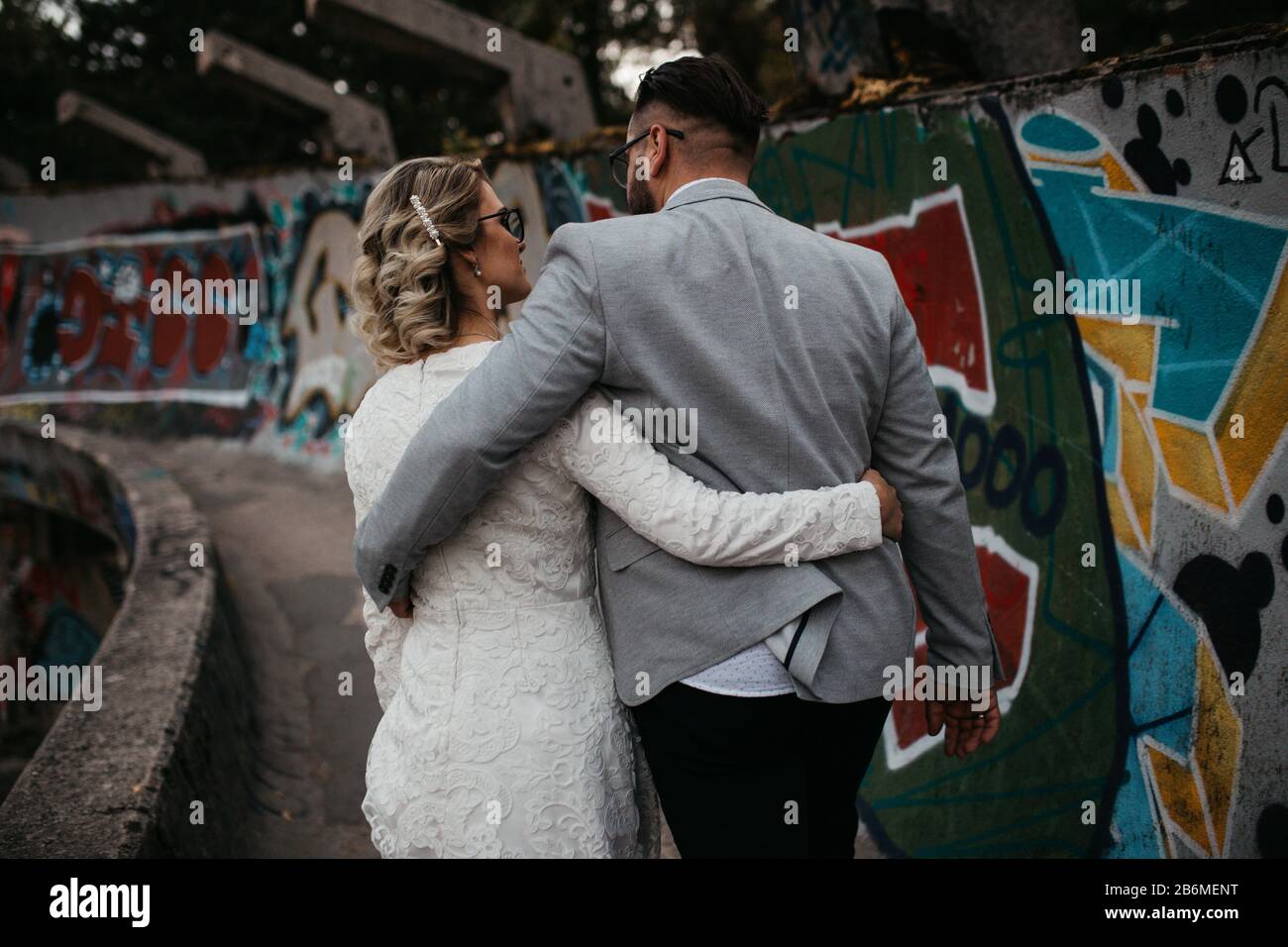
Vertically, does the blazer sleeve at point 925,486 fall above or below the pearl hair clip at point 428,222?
below

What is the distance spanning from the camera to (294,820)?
165 inches

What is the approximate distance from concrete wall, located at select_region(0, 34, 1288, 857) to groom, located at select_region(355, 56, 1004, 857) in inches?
41.7

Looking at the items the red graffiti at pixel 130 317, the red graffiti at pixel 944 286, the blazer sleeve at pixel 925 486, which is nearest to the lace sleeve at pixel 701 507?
the blazer sleeve at pixel 925 486

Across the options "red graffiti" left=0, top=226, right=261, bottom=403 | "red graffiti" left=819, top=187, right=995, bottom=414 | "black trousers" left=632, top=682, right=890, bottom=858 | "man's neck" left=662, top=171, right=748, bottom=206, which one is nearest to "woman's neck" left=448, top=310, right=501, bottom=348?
"man's neck" left=662, top=171, right=748, bottom=206

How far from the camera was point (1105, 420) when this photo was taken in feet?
9.66

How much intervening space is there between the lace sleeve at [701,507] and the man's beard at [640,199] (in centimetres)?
43

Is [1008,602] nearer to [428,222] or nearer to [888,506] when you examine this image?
[888,506]

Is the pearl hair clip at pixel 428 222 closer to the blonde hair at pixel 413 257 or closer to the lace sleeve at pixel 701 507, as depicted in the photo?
the blonde hair at pixel 413 257

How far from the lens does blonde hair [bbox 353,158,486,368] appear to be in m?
2.03

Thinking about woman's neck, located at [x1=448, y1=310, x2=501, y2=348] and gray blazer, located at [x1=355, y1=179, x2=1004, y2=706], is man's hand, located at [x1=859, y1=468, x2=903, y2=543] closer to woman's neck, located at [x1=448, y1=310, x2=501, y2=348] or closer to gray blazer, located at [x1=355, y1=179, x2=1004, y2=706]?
gray blazer, located at [x1=355, y1=179, x2=1004, y2=706]

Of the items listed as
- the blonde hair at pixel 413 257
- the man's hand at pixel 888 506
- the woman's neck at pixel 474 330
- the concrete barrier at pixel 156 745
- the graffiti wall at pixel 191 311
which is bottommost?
the concrete barrier at pixel 156 745

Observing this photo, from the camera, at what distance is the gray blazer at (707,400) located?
5.99ft

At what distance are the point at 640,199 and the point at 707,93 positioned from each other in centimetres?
25

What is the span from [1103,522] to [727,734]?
1.63m
